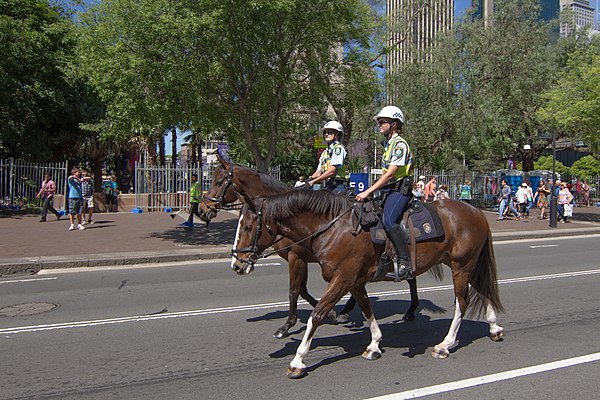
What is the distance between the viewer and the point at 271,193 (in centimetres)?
668

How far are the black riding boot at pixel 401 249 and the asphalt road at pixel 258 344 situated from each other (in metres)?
0.91

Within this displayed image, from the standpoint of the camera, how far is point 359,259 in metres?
5.14

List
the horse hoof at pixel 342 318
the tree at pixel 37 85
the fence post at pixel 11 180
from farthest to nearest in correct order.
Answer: the tree at pixel 37 85
the fence post at pixel 11 180
the horse hoof at pixel 342 318

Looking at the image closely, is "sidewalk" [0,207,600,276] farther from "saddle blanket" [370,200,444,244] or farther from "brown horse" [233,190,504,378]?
"saddle blanket" [370,200,444,244]

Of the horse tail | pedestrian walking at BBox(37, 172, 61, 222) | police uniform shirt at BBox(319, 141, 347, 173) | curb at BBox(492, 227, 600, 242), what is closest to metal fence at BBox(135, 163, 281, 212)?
pedestrian walking at BBox(37, 172, 61, 222)

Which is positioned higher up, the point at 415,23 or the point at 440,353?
the point at 415,23

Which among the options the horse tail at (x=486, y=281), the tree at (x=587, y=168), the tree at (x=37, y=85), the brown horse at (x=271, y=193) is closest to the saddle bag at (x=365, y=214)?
the brown horse at (x=271, y=193)

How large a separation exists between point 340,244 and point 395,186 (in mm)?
912

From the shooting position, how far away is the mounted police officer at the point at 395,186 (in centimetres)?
524

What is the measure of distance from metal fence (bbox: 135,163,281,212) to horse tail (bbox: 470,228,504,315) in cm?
2042

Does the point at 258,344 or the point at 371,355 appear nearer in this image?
the point at 371,355

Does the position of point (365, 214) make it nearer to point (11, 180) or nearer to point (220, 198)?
point (220, 198)

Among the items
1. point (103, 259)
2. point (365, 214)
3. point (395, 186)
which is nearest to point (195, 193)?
point (103, 259)

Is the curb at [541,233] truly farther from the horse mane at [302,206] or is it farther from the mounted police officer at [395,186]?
the horse mane at [302,206]
